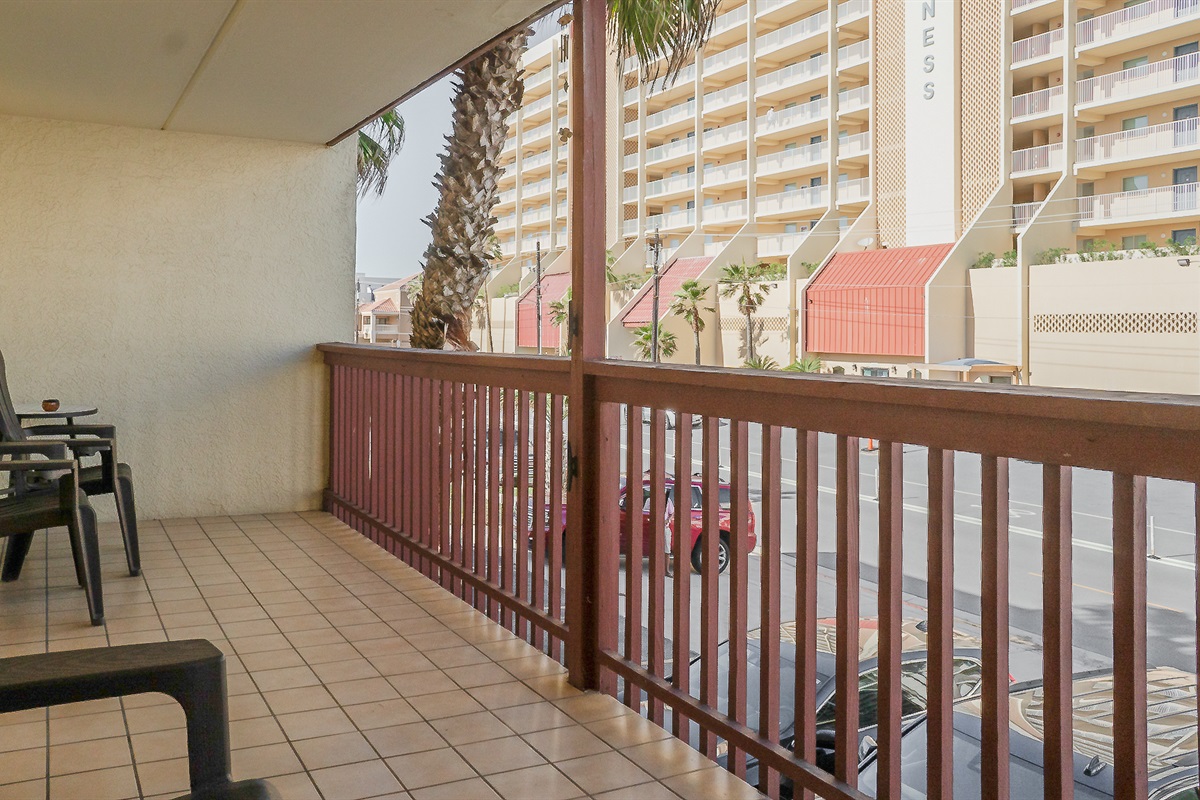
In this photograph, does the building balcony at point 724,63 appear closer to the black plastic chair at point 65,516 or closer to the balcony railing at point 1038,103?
the balcony railing at point 1038,103

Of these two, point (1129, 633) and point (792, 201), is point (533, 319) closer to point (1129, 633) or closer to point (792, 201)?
point (792, 201)

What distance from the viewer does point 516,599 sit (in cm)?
346

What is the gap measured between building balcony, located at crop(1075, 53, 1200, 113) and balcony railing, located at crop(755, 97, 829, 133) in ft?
6.61

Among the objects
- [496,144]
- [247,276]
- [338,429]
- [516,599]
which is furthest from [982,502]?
[496,144]

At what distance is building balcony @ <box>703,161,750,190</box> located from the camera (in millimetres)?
7082

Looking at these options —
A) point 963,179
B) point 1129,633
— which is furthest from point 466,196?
point 1129,633

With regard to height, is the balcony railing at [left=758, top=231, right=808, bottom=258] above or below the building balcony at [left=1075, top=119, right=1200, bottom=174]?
below

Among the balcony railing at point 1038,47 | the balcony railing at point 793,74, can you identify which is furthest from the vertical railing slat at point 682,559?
the balcony railing at point 793,74

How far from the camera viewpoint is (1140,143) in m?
4.30

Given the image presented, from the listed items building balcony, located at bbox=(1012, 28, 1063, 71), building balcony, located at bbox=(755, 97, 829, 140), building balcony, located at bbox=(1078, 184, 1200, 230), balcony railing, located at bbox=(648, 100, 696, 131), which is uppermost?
balcony railing, located at bbox=(648, 100, 696, 131)

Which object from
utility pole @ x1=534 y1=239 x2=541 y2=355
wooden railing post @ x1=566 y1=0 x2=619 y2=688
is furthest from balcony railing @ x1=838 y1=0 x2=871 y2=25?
wooden railing post @ x1=566 y1=0 x2=619 y2=688

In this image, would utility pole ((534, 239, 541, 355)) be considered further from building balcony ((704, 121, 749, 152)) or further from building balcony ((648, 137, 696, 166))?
building balcony ((704, 121, 749, 152))

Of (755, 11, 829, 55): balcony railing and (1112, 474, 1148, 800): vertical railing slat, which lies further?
(755, 11, 829, 55): balcony railing

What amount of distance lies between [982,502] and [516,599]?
2.13 metres
